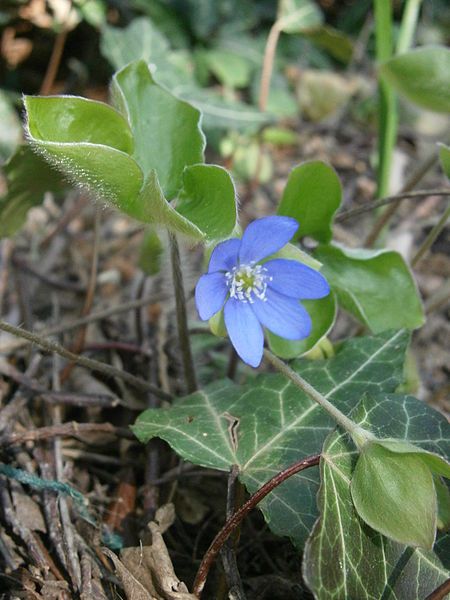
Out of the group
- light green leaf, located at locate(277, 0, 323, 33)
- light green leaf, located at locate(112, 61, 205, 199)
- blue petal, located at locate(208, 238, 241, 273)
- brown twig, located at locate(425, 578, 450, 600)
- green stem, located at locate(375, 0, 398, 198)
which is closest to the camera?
brown twig, located at locate(425, 578, 450, 600)

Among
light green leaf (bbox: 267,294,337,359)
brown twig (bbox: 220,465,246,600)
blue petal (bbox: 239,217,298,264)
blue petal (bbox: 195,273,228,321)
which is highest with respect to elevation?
blue petal (bbox: 239,217,298,264)

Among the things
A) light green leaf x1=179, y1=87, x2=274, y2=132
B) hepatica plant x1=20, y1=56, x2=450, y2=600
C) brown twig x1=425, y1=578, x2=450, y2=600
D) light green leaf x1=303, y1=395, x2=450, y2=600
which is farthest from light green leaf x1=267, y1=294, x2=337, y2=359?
light green leaf x1=179, y1=87, x2=274, y2=132

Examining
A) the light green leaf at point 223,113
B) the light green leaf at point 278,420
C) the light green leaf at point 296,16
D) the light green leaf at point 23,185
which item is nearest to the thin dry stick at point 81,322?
the light green leaf at point 23,185

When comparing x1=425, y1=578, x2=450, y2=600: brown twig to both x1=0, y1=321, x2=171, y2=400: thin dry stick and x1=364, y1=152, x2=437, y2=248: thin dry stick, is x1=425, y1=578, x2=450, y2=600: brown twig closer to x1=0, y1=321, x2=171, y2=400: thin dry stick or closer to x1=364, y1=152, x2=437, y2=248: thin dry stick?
x1=0, y1=321, x2=171, y2=400: thin dry stick

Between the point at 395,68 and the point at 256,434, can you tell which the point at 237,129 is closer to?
the point at 395,68

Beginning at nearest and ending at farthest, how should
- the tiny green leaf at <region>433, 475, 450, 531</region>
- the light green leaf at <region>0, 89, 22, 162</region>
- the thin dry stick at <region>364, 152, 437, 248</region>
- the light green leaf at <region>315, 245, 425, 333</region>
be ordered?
the tiny green leaf at <region>433, 475, 450, 531</region>
the light green leaf at <region>315, 245, 425, 333</region>
the thin dry stick at <region>364, 152, 437, 248</region>
the light green leaf at <region>0, 89, 22, 162</region>

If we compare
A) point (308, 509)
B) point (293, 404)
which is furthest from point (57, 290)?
point (308, 509)

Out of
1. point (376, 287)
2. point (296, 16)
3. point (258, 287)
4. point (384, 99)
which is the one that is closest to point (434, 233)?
point (376, 287)
